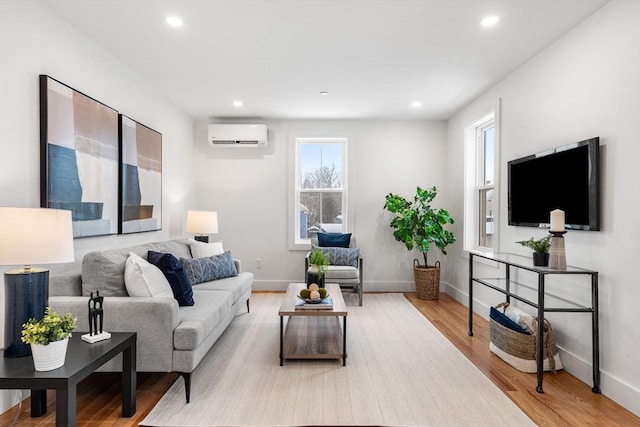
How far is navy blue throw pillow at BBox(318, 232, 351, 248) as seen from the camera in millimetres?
5457

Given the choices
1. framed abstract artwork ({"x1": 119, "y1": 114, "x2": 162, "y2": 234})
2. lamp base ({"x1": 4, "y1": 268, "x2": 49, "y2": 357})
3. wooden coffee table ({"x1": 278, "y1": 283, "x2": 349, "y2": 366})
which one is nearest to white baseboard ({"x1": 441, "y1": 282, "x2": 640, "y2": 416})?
wooden coffee table ({"x1": 278, "y1": 283, "x2": 349, "y2": 366})

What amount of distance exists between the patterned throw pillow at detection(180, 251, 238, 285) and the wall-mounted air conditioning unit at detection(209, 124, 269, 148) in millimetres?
1931

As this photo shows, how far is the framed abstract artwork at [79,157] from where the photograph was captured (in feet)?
A: 8.58

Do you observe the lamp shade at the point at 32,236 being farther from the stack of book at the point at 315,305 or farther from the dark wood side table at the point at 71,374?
the stack of book at the point at 315,305

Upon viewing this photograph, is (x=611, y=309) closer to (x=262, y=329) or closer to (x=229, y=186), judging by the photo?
(x=262, y=329)


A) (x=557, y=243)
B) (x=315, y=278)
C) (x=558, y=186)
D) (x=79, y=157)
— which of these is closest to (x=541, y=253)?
(x=557, y=243)

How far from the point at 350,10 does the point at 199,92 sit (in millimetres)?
2447

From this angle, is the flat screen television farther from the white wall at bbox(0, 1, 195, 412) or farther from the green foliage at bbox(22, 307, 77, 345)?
the white wall at bbox(0, 1, 195, 412)

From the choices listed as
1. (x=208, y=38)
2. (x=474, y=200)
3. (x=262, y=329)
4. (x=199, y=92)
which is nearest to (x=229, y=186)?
(x=199, y=92)

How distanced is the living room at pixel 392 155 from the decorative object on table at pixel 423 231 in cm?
29

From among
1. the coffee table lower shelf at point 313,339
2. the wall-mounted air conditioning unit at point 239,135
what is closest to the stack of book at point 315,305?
the coffee table lower shelf at point 313,339

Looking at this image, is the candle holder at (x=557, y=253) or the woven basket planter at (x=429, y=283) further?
the woven basket planter at (x=429, y=283)

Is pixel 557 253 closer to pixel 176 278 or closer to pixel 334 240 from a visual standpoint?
pixel 176 278

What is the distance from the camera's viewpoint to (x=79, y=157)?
295 cm
